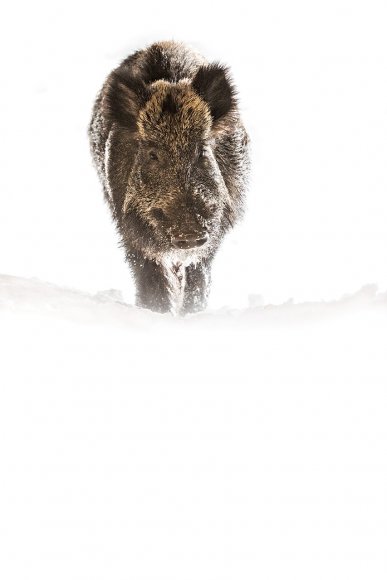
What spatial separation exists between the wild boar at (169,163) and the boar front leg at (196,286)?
0.19 ft

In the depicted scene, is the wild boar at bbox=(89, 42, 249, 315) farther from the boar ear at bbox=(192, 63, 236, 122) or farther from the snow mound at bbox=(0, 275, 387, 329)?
the snow mound at bbox=(0, 275, 387, 329)

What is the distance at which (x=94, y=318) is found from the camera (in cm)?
287

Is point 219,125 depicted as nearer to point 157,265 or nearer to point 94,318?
point 157,265

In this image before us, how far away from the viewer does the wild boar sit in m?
4.00

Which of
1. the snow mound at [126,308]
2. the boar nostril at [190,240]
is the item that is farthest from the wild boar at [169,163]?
the snow mound at [126,308]

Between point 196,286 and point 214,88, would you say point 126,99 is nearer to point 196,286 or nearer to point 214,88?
point 214,88

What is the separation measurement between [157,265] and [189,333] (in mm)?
1801

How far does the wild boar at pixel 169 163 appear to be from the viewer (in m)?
4.00

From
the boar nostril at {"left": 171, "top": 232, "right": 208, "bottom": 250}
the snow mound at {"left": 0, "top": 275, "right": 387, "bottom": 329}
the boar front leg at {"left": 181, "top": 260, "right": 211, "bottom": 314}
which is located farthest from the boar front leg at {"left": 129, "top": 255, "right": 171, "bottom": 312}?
the snow mound at {"left": 0, "top": 275, "right": 387, "bottom": 329}

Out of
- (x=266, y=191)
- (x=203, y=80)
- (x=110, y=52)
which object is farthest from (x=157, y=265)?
(x=110, y=52)

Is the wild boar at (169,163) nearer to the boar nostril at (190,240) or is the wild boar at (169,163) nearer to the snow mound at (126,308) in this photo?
the boar nostril at (190,240)

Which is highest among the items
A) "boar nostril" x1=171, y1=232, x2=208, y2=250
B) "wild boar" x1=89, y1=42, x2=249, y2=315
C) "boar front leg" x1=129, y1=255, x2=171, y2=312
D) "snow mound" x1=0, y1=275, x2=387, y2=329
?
"wild boar" x1=89, y1=42, x2=249, y2=315

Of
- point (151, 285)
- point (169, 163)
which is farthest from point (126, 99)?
point (151, 285)

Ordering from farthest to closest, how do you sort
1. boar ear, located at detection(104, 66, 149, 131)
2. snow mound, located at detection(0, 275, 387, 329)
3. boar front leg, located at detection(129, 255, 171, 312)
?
boar front leg, located at detection(129, 255, 171, 312), boar ear, located at detection(104, 66, 149, 131), snow mound, located at detection(0, 275, 387, 329)
